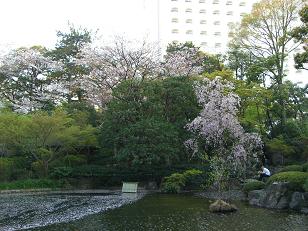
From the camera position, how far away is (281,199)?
17891 millimetres

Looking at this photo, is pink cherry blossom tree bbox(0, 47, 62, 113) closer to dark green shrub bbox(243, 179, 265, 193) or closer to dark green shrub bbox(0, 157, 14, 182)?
dark green shrub bbox(0, 157, 14, 182)

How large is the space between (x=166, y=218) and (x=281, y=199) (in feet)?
19.6

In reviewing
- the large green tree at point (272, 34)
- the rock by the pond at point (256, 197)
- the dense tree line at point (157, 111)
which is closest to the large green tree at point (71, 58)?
the dense tree line at point (157, 111)

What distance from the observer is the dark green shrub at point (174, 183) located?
25.6 meters

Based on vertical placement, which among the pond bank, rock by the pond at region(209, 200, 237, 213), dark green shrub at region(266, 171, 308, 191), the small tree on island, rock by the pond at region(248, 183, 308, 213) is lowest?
the pond bank

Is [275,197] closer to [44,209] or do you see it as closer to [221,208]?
[221,208]

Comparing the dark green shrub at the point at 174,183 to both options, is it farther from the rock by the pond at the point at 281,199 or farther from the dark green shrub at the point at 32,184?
the dark green shrub at the point at 32,184

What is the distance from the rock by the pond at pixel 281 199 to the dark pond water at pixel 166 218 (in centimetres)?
87

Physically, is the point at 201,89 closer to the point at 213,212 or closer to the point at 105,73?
the point at 105,73

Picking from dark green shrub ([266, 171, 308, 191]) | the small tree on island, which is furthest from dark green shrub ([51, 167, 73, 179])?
dark green shrub ([266, 171, 308, 191])

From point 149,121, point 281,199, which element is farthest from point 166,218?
point 149,121

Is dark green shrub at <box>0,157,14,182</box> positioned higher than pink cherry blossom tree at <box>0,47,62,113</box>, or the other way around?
pink cherry blossom tree at <box>0,47,62,113</box>

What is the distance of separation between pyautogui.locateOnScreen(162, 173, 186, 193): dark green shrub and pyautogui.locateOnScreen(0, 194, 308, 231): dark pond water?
5879mm

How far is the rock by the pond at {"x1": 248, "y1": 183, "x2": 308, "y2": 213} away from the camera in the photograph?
56.9ft
